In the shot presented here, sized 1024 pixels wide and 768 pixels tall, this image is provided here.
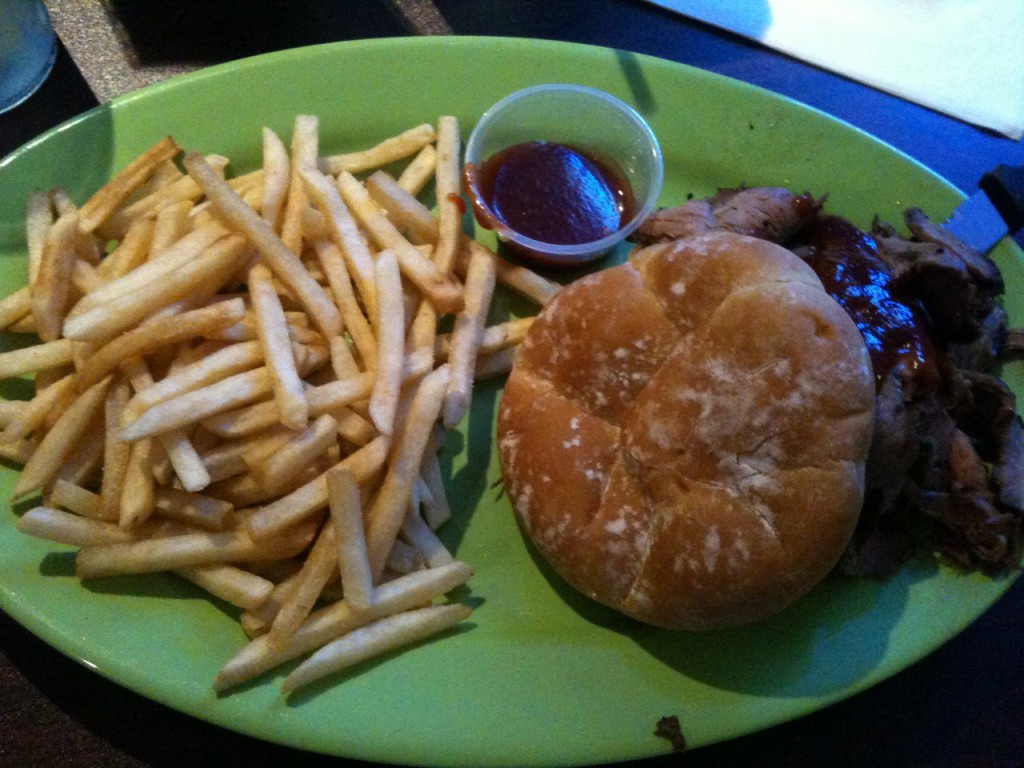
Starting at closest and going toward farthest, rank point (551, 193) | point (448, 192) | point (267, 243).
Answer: point (267, 243)
point (448, 192)
point (551, 193)

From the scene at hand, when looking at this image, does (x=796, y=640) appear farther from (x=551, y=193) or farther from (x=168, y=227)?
(x=168, y=227)

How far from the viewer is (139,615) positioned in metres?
2.09

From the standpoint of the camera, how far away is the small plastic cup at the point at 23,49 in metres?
2.80

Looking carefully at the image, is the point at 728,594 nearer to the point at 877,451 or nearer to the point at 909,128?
the point at 877,451

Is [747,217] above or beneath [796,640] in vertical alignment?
above

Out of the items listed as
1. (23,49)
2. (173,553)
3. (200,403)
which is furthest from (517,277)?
(23,49)

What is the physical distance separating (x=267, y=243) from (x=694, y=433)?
4.29 ft

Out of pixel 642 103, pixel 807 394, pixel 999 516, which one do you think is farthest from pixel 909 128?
pixel 807 394

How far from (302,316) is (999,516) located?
2.19 metres

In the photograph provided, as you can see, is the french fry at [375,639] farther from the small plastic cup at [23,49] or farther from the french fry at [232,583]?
the small plastic cup at [23,49]

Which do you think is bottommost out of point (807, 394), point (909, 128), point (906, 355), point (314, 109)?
point (909, 128)

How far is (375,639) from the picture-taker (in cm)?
201

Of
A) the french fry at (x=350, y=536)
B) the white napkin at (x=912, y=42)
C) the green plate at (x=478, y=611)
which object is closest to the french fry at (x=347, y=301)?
the french fry at (x=350, y=536)

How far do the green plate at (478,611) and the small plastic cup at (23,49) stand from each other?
1.96 ft
